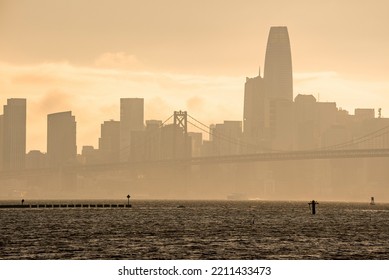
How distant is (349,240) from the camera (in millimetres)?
90250

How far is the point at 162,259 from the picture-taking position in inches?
2704

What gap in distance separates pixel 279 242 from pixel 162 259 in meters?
20.3

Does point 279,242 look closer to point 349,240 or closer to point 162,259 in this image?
point 349,240

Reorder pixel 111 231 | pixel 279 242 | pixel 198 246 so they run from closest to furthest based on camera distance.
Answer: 1. pixel 198 246
2. pixel 279 242
3. pixel 111 231

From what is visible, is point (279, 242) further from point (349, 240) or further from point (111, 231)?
point (111, 231)
